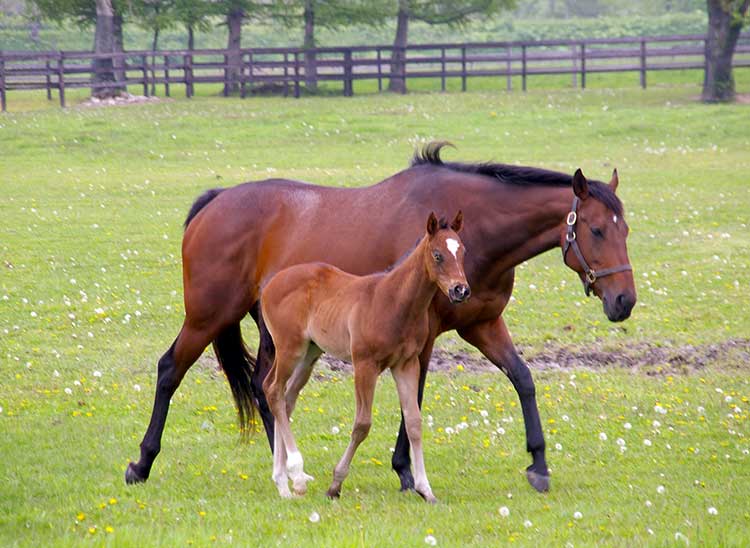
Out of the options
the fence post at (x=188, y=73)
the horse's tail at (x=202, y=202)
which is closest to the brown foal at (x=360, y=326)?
the horse's tail at (x=202, y=202)

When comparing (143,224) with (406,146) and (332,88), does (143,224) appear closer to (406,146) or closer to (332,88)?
(406,146)

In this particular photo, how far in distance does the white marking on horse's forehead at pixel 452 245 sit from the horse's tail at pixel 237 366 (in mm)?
2558

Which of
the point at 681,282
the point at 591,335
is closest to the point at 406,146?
the point at 681,282

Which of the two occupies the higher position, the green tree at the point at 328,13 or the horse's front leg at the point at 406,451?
the green tree at the point at 328,13

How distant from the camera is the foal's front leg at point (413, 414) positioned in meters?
7.01

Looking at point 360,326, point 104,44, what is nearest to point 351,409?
point 360,326

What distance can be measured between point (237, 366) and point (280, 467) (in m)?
1.52

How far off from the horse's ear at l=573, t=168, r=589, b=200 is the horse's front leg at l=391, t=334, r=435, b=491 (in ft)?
4.46

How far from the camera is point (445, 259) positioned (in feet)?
21.4

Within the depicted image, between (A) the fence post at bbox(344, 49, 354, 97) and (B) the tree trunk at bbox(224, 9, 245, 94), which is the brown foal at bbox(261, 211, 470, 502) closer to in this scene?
(A) the fence post at bbox(344, 49, 354, 97)

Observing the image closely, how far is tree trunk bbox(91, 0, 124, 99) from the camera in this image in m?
39.0

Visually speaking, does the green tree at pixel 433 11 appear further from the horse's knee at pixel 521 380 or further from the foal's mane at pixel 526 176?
the horse's knee at pixel 521 380

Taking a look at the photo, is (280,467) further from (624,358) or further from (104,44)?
(104,44)

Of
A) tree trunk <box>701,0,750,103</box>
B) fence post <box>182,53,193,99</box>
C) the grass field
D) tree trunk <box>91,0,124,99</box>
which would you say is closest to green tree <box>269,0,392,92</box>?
fence post <box>182,53,193,99</box>
